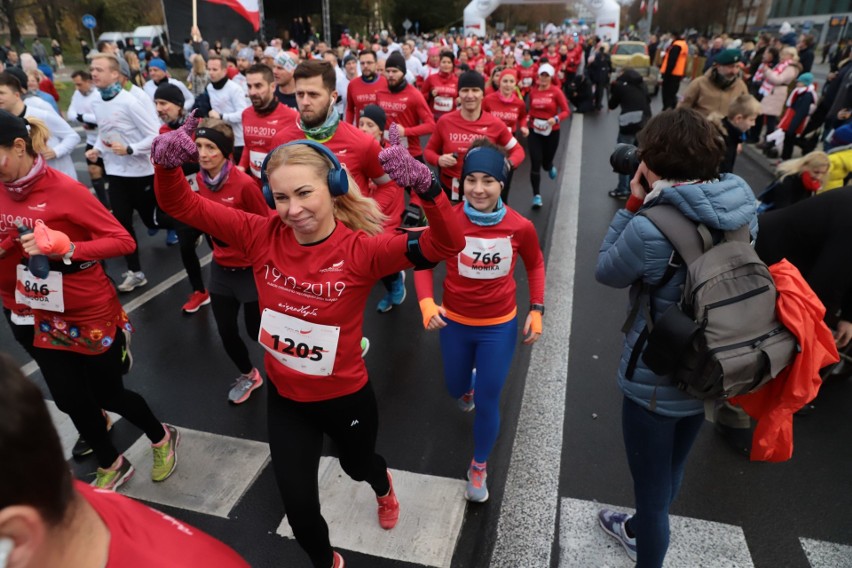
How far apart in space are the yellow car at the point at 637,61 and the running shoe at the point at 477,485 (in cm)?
2057

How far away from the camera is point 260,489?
131 inches

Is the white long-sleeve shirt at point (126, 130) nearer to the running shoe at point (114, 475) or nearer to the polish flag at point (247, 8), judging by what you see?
the running shoe at point (114, 475)

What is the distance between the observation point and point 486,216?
3129mm

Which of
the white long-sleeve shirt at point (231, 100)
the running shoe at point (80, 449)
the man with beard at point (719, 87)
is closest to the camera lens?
the running shoe at point (80, 449)

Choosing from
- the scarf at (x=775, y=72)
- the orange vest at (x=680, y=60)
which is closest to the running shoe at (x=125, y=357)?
the scarf at (x=775, y=72)

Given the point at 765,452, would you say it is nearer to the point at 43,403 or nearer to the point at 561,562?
the point at 561,562

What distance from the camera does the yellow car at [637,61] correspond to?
2105cm

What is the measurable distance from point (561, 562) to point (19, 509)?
105 inches

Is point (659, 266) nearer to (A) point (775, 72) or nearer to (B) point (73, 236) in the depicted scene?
(B) point (73, 236)

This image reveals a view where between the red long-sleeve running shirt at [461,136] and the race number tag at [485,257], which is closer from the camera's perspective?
the race number tag at [485,257]

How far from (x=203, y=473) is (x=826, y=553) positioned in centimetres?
358

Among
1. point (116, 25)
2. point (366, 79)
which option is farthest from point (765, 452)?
point (116, 25)

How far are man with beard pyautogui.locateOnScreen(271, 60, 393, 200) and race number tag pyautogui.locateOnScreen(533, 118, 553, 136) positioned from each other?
4.63m

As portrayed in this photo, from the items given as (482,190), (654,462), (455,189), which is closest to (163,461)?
(482,190)
